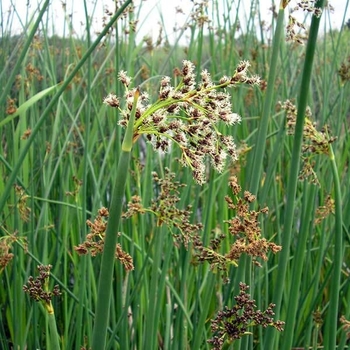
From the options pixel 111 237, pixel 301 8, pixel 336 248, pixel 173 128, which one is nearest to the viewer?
pixel 111 237

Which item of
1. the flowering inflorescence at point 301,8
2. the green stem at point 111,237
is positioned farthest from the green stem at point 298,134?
the green stem at point 111,237

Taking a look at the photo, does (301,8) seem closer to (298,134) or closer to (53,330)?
(298,134)

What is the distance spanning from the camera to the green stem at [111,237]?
669 mm

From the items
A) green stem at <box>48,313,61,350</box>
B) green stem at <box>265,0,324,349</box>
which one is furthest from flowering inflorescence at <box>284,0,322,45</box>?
green stem at <box>48,313,61,350</box>

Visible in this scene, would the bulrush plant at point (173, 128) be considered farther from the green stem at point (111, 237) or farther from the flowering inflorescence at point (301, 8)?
the flowering inflorescence at point (301, 8)

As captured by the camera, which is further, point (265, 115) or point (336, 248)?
point (336, 248)

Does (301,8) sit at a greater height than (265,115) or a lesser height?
greater

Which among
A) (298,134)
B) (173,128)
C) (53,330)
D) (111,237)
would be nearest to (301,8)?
(298,134)

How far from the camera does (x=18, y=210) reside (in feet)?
6.35

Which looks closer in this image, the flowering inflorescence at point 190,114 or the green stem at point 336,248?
the flowering inflorescence at point 190,114

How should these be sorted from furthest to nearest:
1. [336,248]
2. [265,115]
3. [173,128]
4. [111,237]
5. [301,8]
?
1. [336,248]
2. [265,115]
3. [301,8]
4. [173,128]
5. [111,237]

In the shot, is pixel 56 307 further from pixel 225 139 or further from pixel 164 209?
pixel 225 139

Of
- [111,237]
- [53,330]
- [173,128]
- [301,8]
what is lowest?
[53,330]

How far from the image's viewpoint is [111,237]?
68 centimetres
